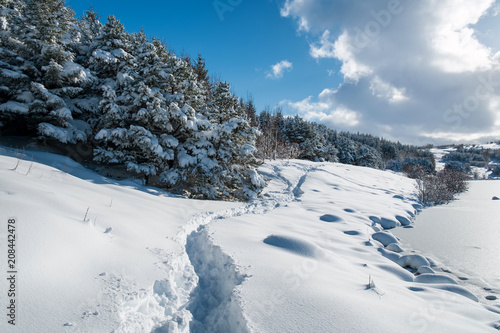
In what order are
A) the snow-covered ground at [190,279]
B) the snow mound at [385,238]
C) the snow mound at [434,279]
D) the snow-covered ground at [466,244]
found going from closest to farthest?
1. the snow-covered ground at [190,279]
2. the snow mound at [434,279]
3. the snow-covered ground at [466,244]
4. the snow mound at [385,238]

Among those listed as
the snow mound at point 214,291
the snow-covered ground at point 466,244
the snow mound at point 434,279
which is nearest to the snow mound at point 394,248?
the snow-covered ground at point 466,244

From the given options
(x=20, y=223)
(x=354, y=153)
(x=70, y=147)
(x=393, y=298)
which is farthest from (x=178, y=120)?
(x=354, y=153)

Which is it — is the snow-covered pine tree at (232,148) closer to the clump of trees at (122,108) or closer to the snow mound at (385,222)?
Answer: the clump of trees at (122,108)

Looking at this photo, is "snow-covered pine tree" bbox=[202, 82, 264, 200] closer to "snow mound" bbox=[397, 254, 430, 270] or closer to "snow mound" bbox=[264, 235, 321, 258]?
"snow mound" bbox=[264, 235, 321, 258]

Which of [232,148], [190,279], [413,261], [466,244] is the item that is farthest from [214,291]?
[466,244]

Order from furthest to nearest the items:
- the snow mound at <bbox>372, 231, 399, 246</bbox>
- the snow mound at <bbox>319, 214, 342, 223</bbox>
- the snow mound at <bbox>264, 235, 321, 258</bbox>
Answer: the snow mound at <bbox>319, 214, 342, 223</bbox> < the snow mound at <bbox>372, 231, 399, 246</bbox> < the snow mound at <bbox>264, 235, 321, 258</bbox>

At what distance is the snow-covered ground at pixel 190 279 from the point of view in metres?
2.76

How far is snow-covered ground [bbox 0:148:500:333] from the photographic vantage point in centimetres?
276

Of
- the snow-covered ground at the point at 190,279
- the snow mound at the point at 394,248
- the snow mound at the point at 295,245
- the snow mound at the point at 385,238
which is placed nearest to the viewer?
the snow-covered ground at the point at 190,279

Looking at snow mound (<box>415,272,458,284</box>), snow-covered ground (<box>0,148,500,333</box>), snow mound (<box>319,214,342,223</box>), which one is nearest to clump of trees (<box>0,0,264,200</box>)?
snow mound (<box>319,214,342,223</box>)

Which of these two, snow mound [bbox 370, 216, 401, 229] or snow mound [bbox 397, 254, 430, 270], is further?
snow mound [bbox 370, 216, 401, 229]

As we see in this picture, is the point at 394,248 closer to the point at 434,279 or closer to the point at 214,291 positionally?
the point at 434,279

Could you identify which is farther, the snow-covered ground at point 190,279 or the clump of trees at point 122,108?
the clump of trees at point 122,108

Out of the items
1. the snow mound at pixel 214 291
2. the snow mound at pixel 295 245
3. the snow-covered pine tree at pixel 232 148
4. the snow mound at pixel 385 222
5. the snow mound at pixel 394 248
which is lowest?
the snow mound at pixel 214 291
